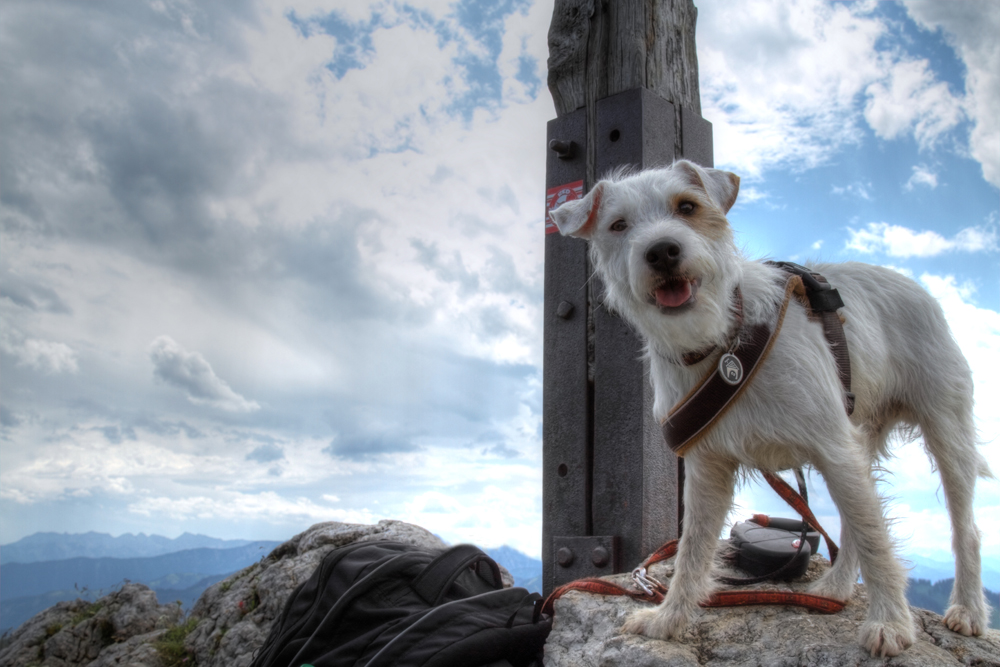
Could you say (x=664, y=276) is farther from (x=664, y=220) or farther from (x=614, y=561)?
(x=614, y=561)

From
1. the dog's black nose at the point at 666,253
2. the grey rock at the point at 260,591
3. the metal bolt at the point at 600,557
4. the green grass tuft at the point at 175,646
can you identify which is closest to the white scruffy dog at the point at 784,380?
the dog's black nose at the point at 666,253

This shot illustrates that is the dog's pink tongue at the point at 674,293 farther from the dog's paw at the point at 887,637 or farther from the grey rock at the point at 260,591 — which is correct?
the grey rock at the point at 260,591

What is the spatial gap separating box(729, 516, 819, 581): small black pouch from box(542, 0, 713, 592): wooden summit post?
0.66 meters

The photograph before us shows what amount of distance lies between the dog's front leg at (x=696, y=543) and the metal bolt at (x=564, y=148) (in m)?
2.80

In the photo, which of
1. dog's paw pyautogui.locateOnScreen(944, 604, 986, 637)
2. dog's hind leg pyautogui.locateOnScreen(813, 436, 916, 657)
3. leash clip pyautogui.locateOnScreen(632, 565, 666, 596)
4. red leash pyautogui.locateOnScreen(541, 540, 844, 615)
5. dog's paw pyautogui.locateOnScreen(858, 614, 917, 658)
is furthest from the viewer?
leash clip pyautogui.locateOnScreen(632, 565, 666, 596)

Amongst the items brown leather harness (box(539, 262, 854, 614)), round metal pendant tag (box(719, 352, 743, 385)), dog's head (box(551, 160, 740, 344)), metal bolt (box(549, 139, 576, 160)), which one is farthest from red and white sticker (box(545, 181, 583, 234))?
round metal pendant tag (box(719, 352, 743, 385))

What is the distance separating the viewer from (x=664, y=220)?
314 centimetres

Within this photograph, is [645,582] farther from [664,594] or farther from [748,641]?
[748,641]

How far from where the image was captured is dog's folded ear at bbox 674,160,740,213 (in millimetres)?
3434

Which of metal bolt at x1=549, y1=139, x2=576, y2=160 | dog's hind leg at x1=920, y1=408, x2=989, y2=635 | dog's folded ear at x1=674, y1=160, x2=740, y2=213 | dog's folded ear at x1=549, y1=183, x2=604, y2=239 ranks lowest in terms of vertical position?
dog's hind leg at x1=920, y1=408, x2=989, y2=635

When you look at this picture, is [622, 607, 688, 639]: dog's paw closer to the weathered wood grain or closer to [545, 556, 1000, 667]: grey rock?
[545, 556, 1000, 667]: grey rock

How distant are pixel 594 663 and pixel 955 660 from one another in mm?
1527

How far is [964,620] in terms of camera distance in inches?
122

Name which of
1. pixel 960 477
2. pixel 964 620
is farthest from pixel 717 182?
pixel 964 620
